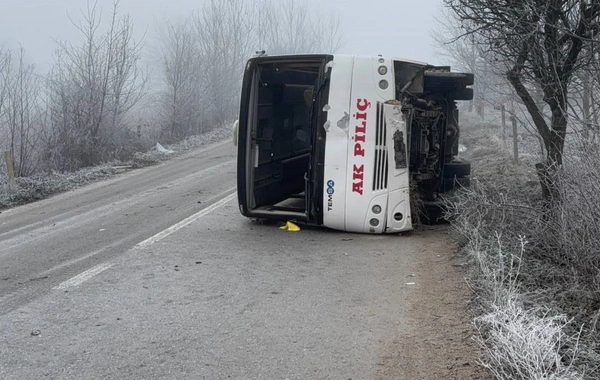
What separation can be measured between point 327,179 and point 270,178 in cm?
169

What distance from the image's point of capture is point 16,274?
639 centimetres

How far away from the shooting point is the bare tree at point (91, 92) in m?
19.2

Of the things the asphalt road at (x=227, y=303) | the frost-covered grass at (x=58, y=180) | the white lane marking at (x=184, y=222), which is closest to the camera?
the asphalt road at (x=227, y=303)

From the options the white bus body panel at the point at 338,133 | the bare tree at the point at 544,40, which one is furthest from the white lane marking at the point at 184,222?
the bare tree at the point at 544,40

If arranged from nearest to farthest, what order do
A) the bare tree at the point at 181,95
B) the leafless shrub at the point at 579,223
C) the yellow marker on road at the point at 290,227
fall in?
the leafless shrub at the point at 579,223
the yellow marker on road at the point at 290,227
the bare tree at the point at 181,95

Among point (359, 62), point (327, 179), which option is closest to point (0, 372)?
point (327, 179)

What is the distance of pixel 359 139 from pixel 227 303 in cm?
331

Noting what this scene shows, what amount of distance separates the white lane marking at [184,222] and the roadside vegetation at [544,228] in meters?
3.72

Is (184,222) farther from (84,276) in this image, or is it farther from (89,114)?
(89,114)

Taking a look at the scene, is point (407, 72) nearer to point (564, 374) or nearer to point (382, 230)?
point (382, 230)

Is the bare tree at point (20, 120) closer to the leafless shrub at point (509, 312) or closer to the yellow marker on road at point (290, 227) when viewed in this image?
the yellow marker on road at point (290, 227)

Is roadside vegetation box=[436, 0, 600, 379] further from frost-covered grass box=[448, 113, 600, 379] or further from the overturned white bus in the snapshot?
the overturned white bus

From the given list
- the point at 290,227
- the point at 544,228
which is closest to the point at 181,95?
the point at 290,227

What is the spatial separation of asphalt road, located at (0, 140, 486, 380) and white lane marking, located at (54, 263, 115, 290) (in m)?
0.01
